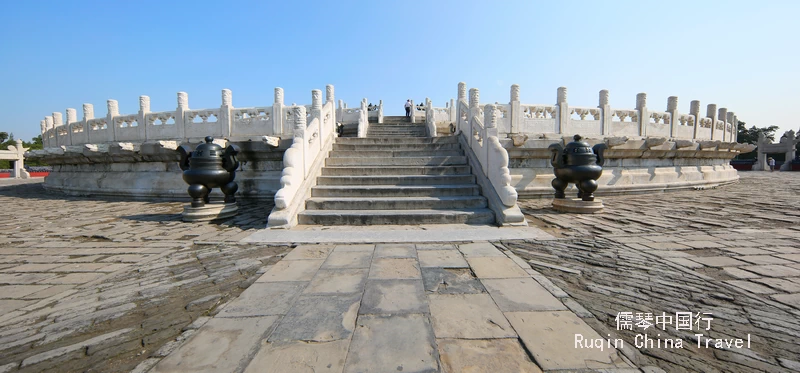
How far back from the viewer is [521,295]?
2.42 m

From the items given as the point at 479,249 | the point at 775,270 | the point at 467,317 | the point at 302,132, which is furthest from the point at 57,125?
the point at 775,270

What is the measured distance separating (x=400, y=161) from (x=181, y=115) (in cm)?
1002

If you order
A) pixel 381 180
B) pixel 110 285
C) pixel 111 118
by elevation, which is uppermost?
pixel 111 118

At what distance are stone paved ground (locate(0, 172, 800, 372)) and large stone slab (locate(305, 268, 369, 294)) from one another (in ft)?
0.06

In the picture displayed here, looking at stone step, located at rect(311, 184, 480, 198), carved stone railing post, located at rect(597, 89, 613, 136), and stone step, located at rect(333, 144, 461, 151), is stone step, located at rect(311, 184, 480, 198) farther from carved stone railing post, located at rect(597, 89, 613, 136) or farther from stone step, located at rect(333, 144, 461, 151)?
carved stone railing post, located at rect(597, 89, 613, 136)

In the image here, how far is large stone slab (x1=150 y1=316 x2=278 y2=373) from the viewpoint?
5.29 ft

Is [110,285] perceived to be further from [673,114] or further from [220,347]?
[673,114]

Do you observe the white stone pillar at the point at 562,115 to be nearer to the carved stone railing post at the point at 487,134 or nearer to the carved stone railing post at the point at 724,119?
the carved stone railing post at the point at 487,134

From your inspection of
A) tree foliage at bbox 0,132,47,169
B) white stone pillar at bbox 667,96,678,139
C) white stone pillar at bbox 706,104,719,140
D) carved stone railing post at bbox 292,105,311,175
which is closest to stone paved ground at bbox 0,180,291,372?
carved stone railing post at bbox 292,105,311,175

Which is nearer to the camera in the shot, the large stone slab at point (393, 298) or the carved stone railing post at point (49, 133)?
the large stone slab at point (393, 298)

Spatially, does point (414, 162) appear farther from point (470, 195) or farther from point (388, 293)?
point (388, 293)

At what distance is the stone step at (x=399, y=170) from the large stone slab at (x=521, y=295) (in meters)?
4.24

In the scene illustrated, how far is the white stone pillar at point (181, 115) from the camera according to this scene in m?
11.8

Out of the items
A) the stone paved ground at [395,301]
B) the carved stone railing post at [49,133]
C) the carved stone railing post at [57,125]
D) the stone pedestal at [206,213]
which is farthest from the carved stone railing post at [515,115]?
the carved stone railing post at [49,133]
